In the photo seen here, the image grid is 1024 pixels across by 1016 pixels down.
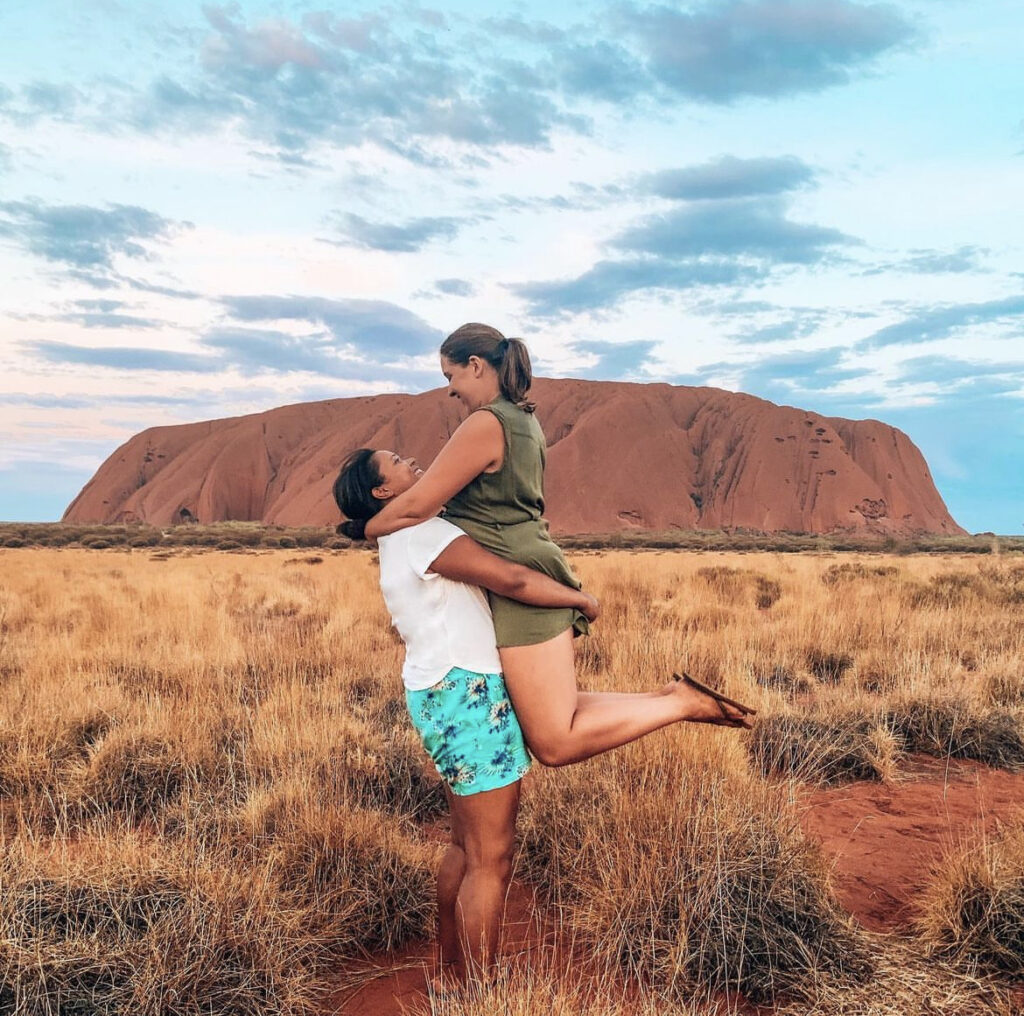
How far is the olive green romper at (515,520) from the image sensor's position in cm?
230

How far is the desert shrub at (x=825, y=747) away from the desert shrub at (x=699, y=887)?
149cm

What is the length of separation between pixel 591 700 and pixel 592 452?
238 feet

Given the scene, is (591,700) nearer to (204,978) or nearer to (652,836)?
(652,836)

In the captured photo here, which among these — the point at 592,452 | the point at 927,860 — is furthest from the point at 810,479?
the point at 927,860

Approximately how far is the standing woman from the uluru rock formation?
214 feet

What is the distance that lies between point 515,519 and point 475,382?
43 cm

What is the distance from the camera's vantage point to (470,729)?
7.54 feet

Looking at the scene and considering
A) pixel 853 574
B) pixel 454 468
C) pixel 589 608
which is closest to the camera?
pixel 454 468

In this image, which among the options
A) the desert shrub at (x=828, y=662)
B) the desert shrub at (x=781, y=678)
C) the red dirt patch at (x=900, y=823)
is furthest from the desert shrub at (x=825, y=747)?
the desert shrub at (x=828, y=662)

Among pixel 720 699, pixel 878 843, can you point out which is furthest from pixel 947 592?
pixel 720 699

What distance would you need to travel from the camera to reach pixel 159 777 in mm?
4652

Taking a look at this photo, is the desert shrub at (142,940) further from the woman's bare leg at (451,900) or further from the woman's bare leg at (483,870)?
the woman's bare leg at (483,870)

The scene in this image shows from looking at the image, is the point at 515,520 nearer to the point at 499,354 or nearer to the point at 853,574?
the point at 499,354

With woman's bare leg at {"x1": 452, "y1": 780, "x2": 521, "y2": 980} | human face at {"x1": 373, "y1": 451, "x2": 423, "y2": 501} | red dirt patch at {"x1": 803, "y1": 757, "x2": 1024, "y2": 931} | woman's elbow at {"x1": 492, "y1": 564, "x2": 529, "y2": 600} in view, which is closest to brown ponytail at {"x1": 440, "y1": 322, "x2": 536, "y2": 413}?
human face at {"x1": 373, "y1": 451, "x2": 423, "y2": 501}
